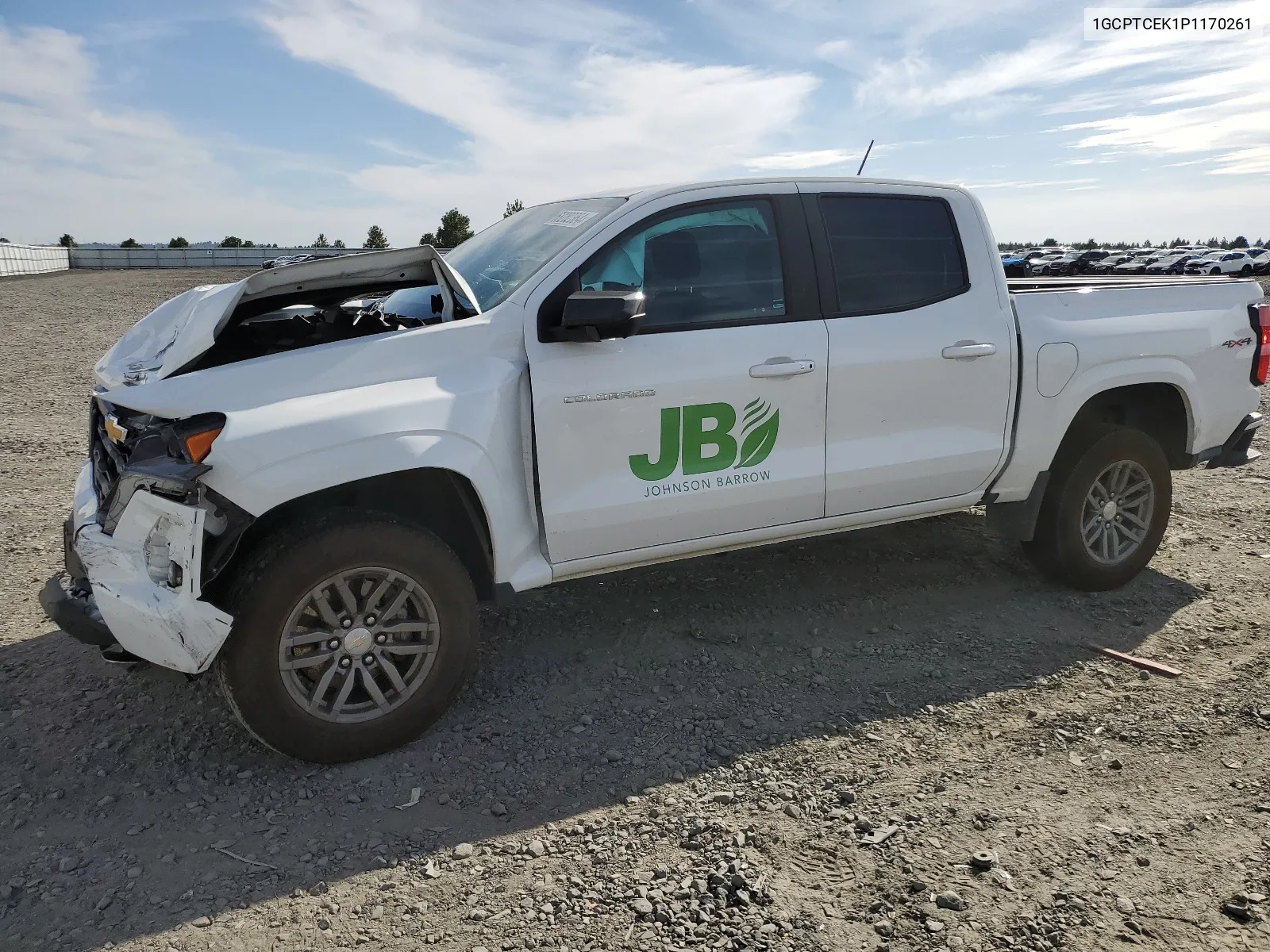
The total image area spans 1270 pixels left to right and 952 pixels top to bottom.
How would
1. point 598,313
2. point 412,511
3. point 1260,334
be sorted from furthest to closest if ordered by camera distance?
1. point 1260,334
2. point 412,511
3. point 598,313

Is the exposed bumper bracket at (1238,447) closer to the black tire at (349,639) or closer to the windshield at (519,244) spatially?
the windshield at (519,244)

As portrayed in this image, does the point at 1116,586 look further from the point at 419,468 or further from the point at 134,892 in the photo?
the point at 134,892

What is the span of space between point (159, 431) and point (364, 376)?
674 millimetres

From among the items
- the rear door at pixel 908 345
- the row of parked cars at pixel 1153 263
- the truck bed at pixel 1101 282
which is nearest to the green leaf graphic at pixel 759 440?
the rear door at pixel 908 345

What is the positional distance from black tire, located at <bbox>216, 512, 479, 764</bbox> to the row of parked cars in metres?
39.4

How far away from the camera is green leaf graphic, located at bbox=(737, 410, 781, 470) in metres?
3.89

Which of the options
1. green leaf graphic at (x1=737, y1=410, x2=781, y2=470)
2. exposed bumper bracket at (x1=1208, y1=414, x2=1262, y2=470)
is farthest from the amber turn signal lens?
exposed bumper bracket at (x1=1208, y1=414, x2=1262, y2=470)

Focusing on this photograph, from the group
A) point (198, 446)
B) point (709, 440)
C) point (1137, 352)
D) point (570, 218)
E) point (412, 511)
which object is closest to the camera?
point (198, 446)

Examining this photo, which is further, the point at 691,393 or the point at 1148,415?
the point at 1148,415

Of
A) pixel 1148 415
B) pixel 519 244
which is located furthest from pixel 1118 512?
pixel 519 244

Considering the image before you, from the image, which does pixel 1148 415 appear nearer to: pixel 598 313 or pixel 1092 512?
pixel 1092 512

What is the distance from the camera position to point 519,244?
4.20 m

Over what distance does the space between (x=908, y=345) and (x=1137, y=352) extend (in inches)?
54.2

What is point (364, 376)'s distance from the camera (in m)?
3.33
